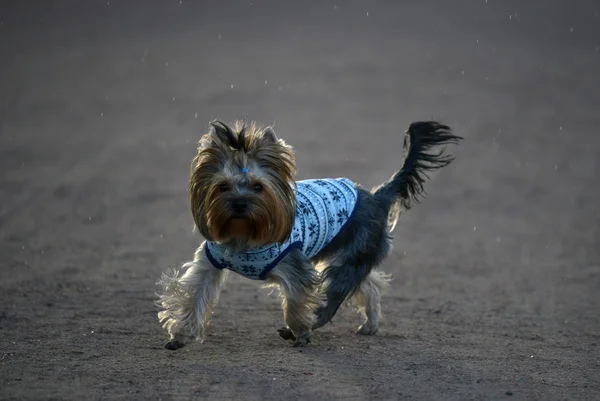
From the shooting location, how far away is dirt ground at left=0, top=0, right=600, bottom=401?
6.10 m

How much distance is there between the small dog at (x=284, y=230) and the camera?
19.6ft

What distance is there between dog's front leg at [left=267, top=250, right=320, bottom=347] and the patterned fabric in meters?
0.07

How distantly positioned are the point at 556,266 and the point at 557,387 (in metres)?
4.81

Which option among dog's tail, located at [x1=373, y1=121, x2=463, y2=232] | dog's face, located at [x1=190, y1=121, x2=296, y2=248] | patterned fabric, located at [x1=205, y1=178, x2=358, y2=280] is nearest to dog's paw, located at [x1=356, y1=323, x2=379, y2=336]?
dog's tail, located at [x1=373, y1=121, x2=463, y2=232]

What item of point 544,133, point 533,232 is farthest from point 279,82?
point 533,232

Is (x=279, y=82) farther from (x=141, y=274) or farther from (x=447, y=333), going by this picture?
(x=447, y=333)

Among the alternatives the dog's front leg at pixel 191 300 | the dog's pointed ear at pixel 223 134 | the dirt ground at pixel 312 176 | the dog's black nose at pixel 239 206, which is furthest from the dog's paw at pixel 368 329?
the dog's pointed ear at pixel 223 134

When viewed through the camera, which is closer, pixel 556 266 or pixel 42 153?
pixel 556 266

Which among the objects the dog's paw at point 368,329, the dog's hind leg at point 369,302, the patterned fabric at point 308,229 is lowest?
the dog's paw at point 368,329

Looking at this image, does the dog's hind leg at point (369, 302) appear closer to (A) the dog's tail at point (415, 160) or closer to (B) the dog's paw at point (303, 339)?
(A) the dog's tail at point (415, 160)

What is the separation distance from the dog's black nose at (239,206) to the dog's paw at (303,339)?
1.14 metres

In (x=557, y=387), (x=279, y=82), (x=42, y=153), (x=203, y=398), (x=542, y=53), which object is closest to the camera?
(x=203, y=398)

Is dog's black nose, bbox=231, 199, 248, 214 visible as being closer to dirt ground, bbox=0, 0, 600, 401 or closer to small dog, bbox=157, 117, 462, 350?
small dog, bbox=157, 117, 462, 350

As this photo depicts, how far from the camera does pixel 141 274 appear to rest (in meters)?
9.42
